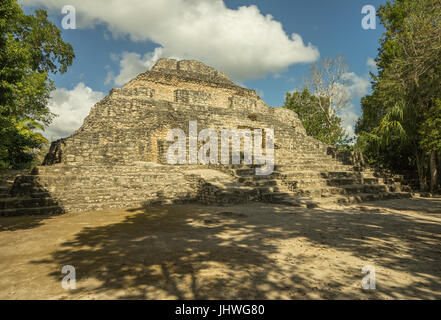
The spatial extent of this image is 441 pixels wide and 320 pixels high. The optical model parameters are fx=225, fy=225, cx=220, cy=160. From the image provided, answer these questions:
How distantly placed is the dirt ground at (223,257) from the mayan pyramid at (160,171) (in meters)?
1.78

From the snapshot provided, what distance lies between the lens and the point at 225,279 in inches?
93.0

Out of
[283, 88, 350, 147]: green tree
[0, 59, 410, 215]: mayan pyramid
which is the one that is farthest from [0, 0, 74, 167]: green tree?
[283, 88, 350, 147]: green tree

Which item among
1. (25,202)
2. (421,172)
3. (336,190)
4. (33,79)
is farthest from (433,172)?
(33,79)

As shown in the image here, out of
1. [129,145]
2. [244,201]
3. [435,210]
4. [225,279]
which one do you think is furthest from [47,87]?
[435,210]

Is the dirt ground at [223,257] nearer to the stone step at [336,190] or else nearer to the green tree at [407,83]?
the stone step at [336,190]

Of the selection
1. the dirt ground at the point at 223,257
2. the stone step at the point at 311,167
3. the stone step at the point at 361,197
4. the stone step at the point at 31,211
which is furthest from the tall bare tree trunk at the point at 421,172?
the stone step at the point at 31,211

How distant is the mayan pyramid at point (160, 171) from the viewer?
7070 mm

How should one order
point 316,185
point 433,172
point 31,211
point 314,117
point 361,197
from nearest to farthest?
point 31,211, point 361,197, point 316,185, point 433,172, point 314,117

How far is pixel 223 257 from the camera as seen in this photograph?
9.77 feet

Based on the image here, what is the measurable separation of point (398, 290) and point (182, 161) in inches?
363

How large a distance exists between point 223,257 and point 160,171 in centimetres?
672

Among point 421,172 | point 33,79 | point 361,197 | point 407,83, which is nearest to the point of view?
point 407,83

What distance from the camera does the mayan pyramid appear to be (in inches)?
278

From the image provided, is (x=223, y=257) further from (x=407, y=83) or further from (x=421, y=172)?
(x=421, y=172)
